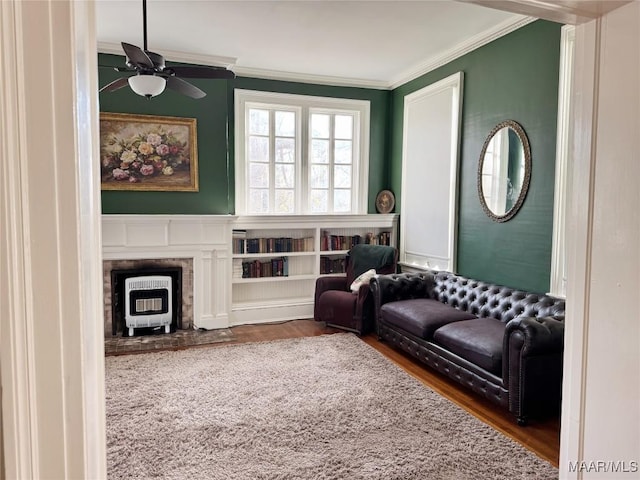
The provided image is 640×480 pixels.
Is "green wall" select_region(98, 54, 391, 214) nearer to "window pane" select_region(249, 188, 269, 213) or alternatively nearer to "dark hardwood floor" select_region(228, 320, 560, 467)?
"window pane" select_region(249, 188, 269, 213)

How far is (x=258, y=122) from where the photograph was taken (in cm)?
554

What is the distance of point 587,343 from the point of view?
1.24 meters

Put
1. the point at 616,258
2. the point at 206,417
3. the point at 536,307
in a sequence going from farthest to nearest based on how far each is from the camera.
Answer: the point at 536,307
the point at 206,417
the point at 616,258

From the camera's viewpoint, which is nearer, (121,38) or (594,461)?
(594,461)

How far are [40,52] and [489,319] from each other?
375 centimetres

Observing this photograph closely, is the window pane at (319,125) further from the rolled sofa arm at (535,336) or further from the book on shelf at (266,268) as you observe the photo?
the rolled sofa arm at (535,336)

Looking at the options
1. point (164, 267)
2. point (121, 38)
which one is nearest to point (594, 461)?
point (164, 267)

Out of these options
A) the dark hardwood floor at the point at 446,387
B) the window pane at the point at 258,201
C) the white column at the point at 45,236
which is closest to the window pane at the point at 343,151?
the window pane at the point at 258,201

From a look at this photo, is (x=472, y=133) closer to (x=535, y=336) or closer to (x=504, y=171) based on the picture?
(x=504, y=171)

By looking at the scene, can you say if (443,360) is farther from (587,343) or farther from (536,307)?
(587,343)

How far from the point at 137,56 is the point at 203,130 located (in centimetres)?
231

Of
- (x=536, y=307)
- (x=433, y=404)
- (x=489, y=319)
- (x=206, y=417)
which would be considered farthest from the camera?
(x=489, y=319)

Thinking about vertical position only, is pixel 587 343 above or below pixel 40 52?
below

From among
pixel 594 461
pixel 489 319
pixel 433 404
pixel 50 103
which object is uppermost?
pixel 50 103
